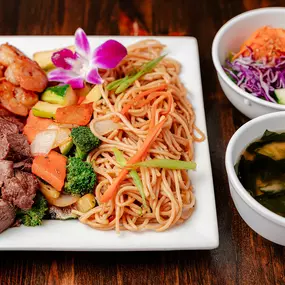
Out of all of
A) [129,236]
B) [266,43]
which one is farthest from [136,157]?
[266,43]

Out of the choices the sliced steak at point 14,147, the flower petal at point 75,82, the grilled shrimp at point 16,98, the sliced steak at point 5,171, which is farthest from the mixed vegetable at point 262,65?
the sliced steak at point 5,171

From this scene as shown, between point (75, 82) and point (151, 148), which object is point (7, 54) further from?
point (151, 148)

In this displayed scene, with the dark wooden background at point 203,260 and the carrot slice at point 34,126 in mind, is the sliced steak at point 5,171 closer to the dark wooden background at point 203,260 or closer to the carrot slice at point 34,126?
the carrot slice at point 34,126

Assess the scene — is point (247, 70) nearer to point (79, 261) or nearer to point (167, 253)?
point (167, 253)

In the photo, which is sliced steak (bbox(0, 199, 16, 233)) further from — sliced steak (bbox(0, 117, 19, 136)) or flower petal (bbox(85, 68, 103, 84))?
flower petal (bbox(85, 68, 103, 84))

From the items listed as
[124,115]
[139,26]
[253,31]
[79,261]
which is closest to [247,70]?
[253,31]

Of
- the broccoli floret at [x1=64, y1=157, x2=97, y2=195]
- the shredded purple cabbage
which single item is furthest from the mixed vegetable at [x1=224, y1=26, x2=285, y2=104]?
the broccoli floret at [x1=64, y1=157, x2=97, y2=195]
